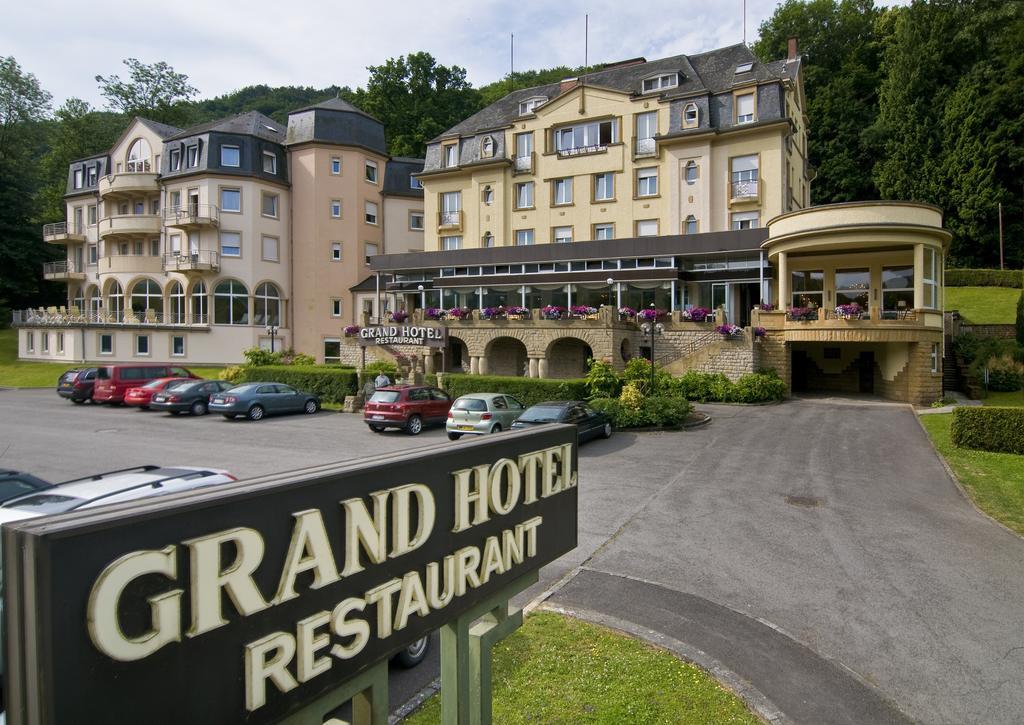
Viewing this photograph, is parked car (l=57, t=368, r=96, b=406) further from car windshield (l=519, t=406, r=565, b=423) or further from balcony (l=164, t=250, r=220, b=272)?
car windshield (l=519, t=406, r=565, b=423)

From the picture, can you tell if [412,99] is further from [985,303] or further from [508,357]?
[985,303]

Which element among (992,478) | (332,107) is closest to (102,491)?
(992,478)

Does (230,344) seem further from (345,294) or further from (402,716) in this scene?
(402,716)

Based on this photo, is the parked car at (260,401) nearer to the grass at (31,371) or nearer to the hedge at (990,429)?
the grass at (31,371)

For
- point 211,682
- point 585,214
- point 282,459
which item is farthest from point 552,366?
point 211,682

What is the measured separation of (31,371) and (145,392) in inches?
848

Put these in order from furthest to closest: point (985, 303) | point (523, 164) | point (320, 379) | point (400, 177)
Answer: point (400, 177), point (523, 164), point (985, 303), point (320, 379)

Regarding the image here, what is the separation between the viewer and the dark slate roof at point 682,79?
3653cm

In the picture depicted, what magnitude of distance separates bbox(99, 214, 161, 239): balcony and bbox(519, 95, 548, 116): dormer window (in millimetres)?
27081

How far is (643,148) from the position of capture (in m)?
37.7

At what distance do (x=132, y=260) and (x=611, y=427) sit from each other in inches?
1581

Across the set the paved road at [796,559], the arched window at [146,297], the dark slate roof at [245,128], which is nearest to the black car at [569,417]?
the paved road at [796,559]

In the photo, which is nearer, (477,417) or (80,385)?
(477,417)

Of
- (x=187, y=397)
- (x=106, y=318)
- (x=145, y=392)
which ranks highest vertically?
(x=106, y=318)
